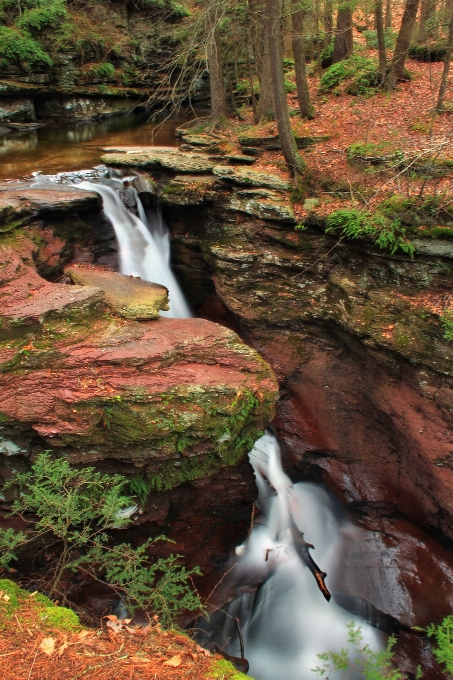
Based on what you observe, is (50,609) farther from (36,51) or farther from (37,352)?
(36,51)

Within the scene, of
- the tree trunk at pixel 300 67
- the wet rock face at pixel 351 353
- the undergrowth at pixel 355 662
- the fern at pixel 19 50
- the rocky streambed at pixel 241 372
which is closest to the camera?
the undergrowth at pixel 355 662

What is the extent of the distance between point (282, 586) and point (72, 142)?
15487 millimetres

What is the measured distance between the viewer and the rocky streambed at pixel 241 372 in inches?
238

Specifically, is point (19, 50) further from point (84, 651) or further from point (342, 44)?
point (84, 651)

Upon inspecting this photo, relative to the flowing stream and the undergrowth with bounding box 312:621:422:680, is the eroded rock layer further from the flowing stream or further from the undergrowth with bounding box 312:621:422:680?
the undergrowth with bounding box 312:621:422:680

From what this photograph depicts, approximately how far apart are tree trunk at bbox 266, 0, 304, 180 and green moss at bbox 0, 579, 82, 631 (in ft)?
28.4

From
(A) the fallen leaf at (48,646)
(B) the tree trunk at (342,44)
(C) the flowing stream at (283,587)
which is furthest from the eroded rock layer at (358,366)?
(B) the tree trunk at (342,44)

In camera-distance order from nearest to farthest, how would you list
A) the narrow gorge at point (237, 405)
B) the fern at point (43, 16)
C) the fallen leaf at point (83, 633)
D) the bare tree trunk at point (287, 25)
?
the fallen leaf at point (83, 633)
the narrow gorge at point (237, 405)
the bare tree trunk at point (287, 25)
the fern at point (43, 16)

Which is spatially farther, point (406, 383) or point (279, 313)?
point (279, 313)

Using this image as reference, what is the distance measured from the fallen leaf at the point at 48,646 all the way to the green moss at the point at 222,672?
4.21ft

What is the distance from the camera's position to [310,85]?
15375mm

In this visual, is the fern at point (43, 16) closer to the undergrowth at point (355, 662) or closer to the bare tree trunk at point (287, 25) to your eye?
the bare tree trunk at point (287, 25)

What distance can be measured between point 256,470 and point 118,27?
78.8 feet

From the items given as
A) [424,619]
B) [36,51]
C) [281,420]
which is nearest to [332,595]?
[424,619]
